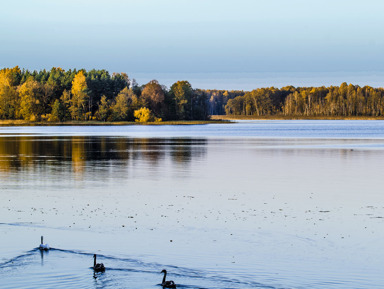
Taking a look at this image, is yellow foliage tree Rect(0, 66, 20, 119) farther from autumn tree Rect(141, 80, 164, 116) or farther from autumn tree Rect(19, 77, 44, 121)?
autumn tree Rect(141, 80, 164, 116)

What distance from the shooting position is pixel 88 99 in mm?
165750

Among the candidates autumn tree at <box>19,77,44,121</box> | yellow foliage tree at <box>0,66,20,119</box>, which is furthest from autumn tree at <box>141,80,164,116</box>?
yellow foliage tree at <box>0,66,20,119</box>

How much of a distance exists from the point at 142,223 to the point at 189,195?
18.5 ft

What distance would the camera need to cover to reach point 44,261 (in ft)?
42.0

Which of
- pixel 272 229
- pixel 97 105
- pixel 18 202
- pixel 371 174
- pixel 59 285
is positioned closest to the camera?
pixel 59 285

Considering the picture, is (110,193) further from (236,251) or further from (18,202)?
(236,251)

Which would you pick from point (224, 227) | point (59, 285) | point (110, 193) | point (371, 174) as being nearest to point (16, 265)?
point (59, 285)

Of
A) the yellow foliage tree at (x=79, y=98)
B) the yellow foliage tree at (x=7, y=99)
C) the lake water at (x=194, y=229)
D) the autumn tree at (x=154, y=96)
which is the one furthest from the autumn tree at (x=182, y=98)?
the lake water at (x=194, y=229)

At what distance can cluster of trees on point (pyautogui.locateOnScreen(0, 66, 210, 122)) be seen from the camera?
158 m

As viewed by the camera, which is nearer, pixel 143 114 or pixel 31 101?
pixel 31 101

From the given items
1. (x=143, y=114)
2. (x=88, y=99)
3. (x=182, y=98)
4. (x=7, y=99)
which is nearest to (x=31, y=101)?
(x=7, y=99)

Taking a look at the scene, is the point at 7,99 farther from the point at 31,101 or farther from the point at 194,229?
the point at 194,229

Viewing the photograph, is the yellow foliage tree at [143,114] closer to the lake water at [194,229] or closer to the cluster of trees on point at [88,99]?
the cluster of trees on point at [88,99]

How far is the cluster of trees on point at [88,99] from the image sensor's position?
6201 inches
